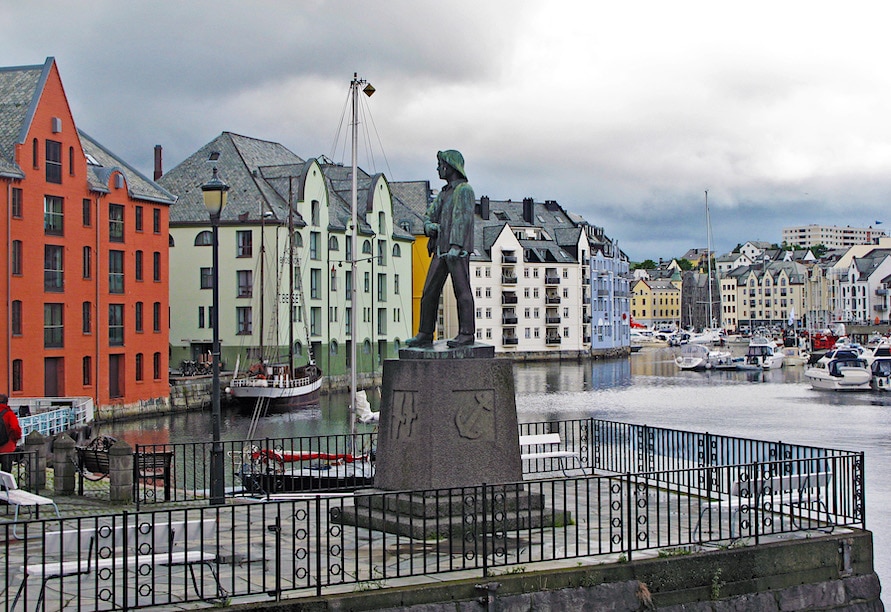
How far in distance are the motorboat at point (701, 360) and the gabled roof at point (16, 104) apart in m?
77.8

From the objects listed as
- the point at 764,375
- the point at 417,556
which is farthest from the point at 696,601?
the point at 764,375

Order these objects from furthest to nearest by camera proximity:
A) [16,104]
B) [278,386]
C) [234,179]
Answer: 1. [234,179]
2. [278,386]
3. [16,104]

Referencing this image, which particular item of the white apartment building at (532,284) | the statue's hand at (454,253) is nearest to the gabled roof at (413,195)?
the white apartment building at (532,284)

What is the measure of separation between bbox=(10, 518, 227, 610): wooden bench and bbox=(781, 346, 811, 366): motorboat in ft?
375

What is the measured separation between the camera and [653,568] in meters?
11.9

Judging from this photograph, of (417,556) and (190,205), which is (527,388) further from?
(417,556)

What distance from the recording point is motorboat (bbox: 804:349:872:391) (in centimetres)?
7869

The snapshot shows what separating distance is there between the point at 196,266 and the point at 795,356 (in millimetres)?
88669

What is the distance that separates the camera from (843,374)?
79250mm

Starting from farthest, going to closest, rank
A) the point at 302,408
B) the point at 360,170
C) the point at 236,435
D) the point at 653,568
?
the point at 360,170 < the point at 302,408 < the point at 236,435 < the point at 653,568

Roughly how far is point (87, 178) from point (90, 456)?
36249 millimetres

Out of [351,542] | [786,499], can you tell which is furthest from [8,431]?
[786,499]

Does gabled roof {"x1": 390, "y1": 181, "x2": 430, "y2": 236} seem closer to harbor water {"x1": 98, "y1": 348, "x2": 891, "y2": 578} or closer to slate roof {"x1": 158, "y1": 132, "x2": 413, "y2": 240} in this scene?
slate roof {"x1": 158, "y1": 132, "x2": 413, "y2": 240}

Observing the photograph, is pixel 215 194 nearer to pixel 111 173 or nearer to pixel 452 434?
pixel 452 434
